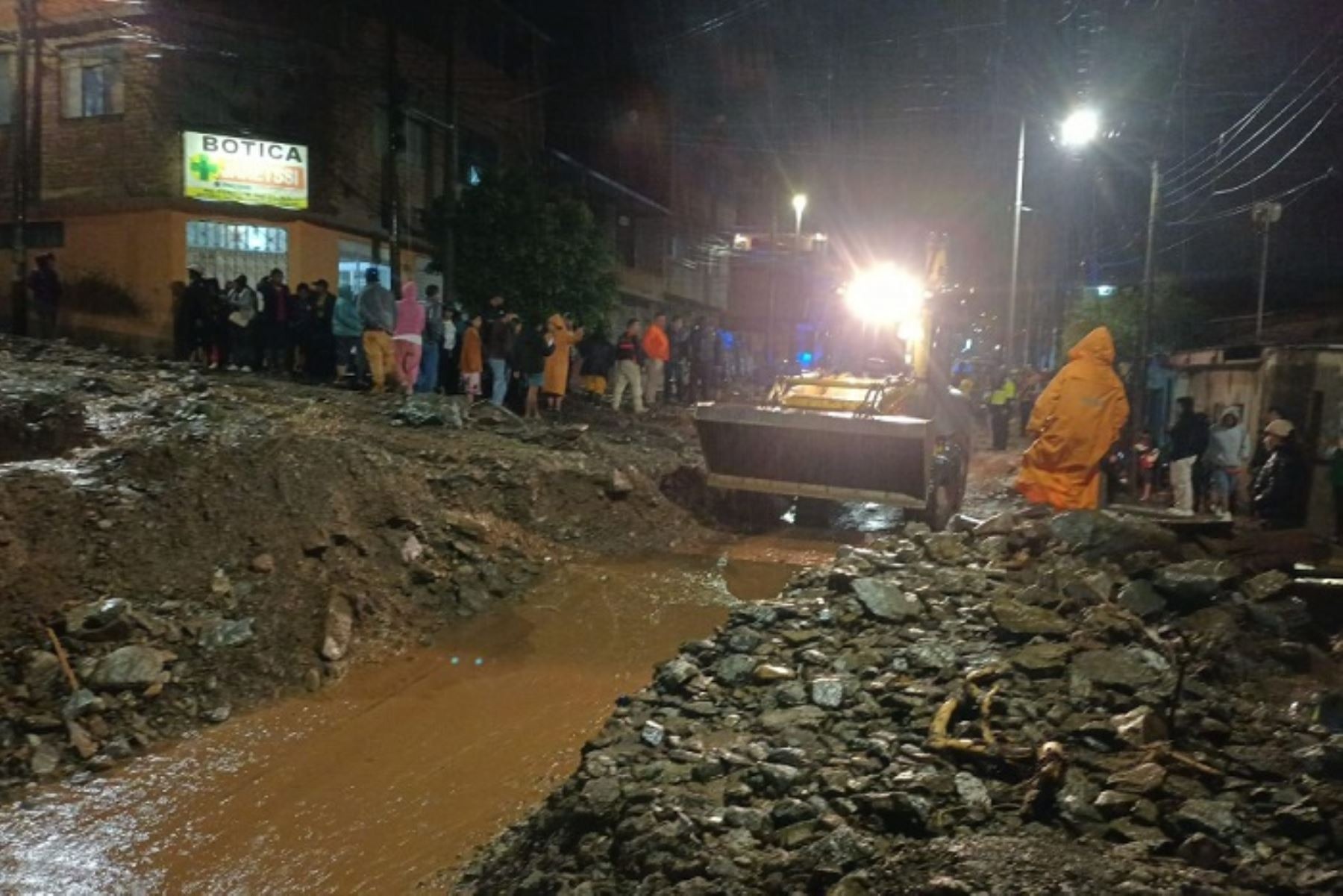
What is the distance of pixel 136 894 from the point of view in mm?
4504

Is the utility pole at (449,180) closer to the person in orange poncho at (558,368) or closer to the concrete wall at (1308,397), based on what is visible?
the person in orange poncho at (558,368)

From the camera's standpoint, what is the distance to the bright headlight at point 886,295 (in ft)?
38.2

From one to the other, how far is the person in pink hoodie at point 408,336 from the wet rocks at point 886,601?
8.09m

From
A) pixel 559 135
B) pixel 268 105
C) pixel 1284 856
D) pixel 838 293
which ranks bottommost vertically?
pixel 1284 856

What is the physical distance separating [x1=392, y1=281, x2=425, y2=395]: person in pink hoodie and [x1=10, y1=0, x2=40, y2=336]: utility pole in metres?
8.05

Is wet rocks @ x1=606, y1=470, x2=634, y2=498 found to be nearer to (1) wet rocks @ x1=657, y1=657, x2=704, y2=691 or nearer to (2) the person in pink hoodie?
(2) the person in pink hoodie

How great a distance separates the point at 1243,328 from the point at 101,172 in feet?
85.0

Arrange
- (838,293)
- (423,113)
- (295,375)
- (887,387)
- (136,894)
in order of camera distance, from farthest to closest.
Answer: (423,113)
(295,375)
(838,293)
(887,387)
(136,894)

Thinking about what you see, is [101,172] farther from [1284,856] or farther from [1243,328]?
[1243,328]

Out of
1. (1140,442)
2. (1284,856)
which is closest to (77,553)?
(1284,856)

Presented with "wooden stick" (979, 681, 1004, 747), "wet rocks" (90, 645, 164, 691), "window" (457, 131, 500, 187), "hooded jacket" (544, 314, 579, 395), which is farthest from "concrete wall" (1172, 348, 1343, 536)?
"window" (457, 131, 500, 187)

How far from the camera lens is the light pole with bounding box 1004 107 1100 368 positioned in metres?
18.5

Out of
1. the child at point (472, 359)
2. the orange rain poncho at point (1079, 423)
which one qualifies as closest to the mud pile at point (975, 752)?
the orange rain poncho at point (1079, 423)

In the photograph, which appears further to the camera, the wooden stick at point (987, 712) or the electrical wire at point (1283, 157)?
the electrical wire at point (1283, 157)
